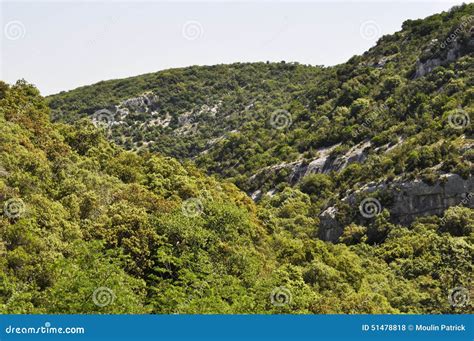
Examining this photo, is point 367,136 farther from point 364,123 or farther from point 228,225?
point 228,225

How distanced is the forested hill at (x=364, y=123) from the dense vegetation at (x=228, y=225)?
1.37ft

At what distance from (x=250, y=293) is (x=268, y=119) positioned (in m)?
108

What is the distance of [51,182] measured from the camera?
4884 cm

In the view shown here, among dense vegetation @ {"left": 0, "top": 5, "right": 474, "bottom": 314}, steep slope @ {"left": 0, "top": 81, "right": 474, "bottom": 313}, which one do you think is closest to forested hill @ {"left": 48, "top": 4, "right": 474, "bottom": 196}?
dense vegetation @ {"left": 0, "top": 5, "right": 474, "bottom": 314}

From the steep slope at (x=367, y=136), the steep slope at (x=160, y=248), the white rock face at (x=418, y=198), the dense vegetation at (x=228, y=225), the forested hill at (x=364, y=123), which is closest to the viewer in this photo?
the steep slope at (x=160, y=248)

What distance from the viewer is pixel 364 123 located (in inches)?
4099

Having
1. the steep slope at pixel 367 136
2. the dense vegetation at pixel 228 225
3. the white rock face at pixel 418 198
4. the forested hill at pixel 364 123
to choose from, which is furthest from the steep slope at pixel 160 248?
the forested hill at pixel 364 123

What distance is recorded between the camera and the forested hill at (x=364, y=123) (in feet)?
276

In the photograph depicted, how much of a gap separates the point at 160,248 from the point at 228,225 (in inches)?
384

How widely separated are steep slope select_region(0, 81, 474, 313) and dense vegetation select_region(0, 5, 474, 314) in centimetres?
13

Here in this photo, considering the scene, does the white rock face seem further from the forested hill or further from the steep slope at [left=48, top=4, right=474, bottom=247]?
the forested hill

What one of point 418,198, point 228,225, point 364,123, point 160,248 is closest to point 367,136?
point 364,123

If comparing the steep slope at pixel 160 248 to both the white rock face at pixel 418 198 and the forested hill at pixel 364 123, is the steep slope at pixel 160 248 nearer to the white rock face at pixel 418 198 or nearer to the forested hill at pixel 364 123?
the white rock face at pixel 418 198

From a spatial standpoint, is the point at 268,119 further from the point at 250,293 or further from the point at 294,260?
the point at 250,293
